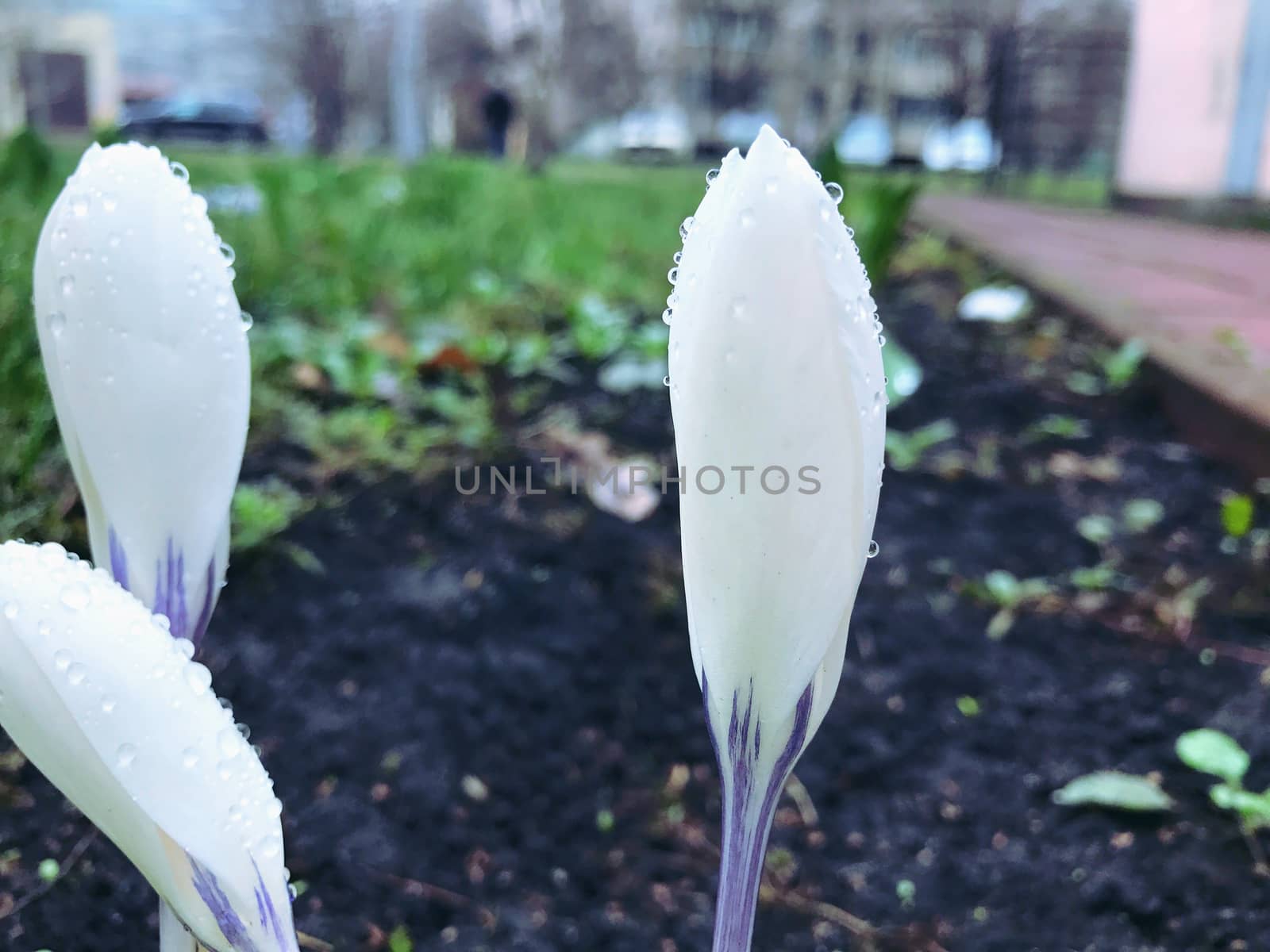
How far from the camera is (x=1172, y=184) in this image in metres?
6.14

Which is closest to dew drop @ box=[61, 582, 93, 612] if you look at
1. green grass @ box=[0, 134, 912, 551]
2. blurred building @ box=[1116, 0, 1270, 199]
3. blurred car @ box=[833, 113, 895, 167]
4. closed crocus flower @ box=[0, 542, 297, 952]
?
closed crocus flower @ box=[0, 542, 297, 952]

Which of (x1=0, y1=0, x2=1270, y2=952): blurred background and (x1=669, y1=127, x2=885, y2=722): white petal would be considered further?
(x1=0, y1=0, x2=1270, y2=952): blurred background

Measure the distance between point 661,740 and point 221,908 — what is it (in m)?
0.64

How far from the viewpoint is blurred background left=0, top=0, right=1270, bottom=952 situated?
829 mm

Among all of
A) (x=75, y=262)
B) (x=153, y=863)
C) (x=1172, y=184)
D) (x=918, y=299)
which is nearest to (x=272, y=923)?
(x=153, y=863)

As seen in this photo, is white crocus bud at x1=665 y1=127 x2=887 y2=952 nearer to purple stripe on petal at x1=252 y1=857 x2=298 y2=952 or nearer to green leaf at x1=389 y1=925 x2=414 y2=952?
purple stripe on petal at x1=252 y1=857 x2=298 y2=952

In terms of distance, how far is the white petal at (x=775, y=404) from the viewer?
0.39 meters

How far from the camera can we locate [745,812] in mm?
494

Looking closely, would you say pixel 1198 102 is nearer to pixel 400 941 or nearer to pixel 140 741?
pixel 400 941

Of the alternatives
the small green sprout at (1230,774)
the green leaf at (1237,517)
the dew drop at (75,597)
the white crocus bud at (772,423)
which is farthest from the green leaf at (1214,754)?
the dew drop at (75,597)

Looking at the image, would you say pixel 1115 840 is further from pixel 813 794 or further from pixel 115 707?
pixel 115 707

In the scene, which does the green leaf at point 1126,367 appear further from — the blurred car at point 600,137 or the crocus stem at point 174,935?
the blurred car at point 600,137

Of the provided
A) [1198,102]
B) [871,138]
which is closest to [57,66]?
[871,138]

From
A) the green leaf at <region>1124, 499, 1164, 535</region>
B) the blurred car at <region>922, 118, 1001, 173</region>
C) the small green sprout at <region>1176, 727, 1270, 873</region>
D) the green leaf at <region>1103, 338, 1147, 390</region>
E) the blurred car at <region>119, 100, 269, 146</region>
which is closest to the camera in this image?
the small green sprout at <region>1176, 727, 1270, 873</region>
